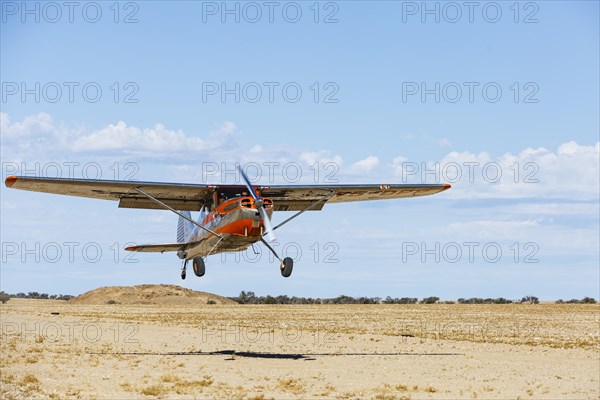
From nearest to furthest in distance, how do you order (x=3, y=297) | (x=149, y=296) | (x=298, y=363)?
(x=298, y=363) < (x=3, y=297) < (x=149, y=296)

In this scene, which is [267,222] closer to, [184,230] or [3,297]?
[184,230]

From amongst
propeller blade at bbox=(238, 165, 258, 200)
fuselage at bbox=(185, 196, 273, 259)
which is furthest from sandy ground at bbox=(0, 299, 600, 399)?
propeller blade at bbox=(238, 165, 258, 200)

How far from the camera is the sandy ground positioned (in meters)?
22.9

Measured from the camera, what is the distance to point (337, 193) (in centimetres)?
2916

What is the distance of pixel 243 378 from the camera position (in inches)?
976

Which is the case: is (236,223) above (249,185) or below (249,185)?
below

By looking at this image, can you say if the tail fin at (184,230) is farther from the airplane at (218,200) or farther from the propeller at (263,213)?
the propeller at (263,213)

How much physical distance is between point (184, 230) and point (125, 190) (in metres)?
3.61

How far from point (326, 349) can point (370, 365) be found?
5770 mm

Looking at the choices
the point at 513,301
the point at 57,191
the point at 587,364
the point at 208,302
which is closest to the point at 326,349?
the point at 587,364

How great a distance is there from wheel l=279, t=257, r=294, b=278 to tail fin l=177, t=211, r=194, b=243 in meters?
5.35

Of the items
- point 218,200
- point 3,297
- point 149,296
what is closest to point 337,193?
point 218,200

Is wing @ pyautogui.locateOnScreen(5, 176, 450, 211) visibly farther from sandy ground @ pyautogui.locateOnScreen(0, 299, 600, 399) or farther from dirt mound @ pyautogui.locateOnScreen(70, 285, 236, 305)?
dirt mound @ pyautogui.locateOnScreen(70, 285, 236, 305)

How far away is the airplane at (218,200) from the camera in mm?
23688
